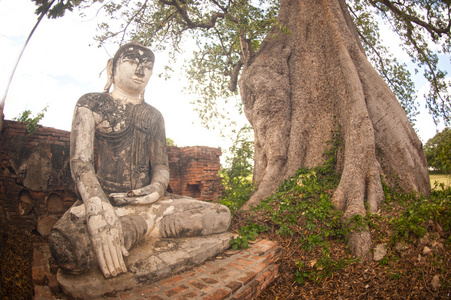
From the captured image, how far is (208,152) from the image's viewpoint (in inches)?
246

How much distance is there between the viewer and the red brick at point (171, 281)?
7.23ft

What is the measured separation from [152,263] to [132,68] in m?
2.10

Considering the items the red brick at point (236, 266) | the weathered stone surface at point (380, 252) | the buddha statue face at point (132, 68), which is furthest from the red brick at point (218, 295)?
the buddha statue face at point (132, 68)

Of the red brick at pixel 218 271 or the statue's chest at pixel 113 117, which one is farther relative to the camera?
the statue's chest at pixel 113 117

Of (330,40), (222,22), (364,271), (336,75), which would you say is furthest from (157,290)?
(222,22)

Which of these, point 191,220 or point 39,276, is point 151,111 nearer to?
point 191,220

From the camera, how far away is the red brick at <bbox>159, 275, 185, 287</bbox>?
220 centimetres

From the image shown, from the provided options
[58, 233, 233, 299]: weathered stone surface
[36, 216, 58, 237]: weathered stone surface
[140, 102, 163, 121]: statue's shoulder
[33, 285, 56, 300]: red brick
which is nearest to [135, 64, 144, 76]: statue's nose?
[140, 102, 163, 121]: statue's shoulder

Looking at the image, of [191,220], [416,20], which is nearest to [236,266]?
[191,220]

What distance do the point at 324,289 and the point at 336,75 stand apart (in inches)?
133

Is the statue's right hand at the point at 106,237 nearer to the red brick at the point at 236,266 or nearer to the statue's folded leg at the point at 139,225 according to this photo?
the statue's folded leg at the point at 139,225

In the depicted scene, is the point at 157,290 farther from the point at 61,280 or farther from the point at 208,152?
the point at 208,152

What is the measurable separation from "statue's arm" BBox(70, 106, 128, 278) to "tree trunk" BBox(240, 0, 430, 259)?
2.27m

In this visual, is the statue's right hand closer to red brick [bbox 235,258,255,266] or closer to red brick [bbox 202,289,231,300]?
red brick [bbox 202,289,231,300]
